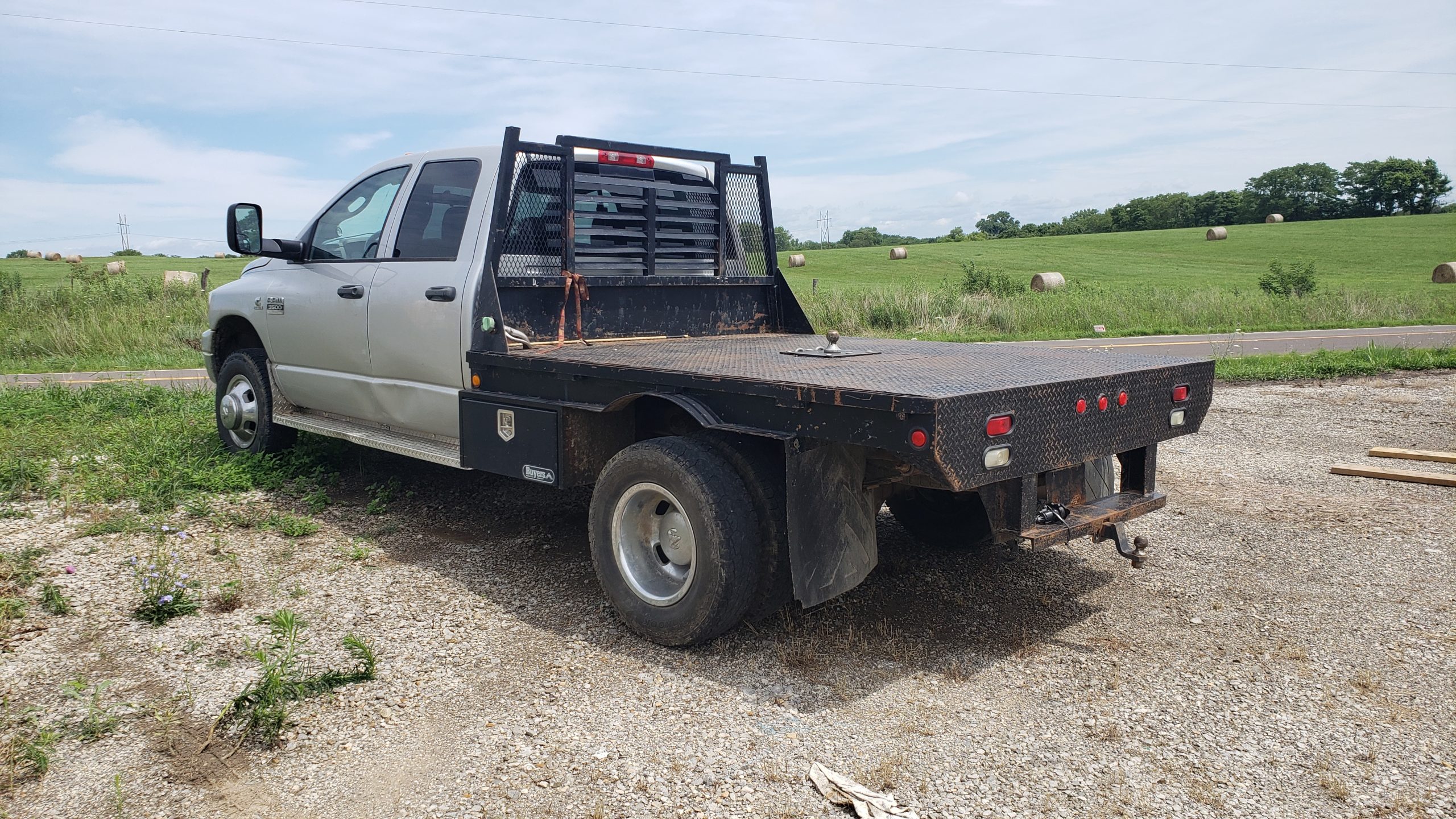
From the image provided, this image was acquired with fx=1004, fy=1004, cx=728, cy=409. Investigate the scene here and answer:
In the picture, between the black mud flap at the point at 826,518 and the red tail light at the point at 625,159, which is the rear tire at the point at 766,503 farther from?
the red tail light at the point at 625,159

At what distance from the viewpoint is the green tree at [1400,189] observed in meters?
78.2

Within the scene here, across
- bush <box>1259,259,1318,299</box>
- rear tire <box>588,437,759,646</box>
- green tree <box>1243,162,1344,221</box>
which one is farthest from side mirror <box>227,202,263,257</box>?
green tree <box>1243,162,1344,221</box>

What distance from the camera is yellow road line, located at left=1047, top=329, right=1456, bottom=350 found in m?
16.6

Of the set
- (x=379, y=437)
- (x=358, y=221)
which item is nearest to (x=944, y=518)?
(x=379, y=437)

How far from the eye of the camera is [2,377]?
13445mm

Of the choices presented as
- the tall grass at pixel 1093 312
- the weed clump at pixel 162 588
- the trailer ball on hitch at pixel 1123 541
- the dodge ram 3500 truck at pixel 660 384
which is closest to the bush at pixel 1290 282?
the tall grass at pixel 1093 312

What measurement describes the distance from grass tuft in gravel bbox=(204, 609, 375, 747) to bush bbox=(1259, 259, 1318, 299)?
26.5 m

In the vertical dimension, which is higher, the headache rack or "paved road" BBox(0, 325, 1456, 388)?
→ the headache rack

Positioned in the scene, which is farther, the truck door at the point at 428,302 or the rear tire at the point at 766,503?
the truck door at the point at 428,302

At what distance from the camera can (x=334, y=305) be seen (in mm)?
5840

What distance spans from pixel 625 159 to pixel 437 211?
1.07 metres

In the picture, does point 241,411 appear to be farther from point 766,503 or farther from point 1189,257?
point 1189,257

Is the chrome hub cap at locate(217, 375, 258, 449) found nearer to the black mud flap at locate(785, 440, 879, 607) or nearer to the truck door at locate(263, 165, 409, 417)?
the truck door at locate(263, 165, 409, 417)

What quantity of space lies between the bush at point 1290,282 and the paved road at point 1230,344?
19.4ft
